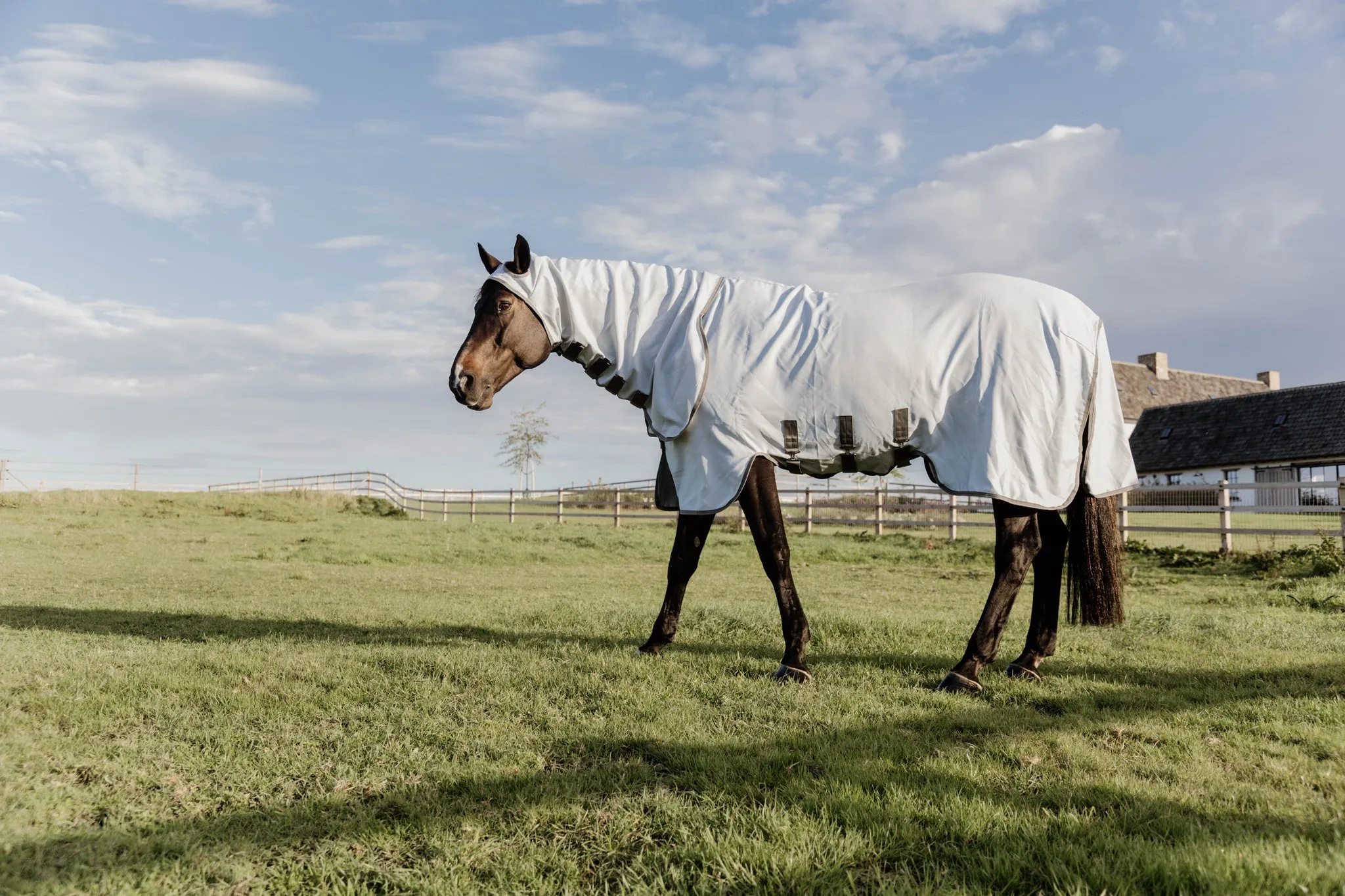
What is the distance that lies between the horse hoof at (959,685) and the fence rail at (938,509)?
22.9ft

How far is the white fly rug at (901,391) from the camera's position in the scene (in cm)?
445

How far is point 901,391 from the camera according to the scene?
4.53 m

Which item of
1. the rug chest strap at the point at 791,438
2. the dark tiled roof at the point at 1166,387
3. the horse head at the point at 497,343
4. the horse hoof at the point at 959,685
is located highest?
the dark tiled roof at the point at 1166,387

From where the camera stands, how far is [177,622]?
24.0ft

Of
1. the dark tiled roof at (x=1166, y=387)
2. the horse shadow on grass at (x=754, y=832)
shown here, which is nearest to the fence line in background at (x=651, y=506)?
the horse shadow on grass at (x=754, y=832)

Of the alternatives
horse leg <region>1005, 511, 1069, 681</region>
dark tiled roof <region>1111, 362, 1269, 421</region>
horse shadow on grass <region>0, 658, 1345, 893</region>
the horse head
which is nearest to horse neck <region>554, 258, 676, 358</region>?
the horse head

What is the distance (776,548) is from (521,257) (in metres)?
2.22

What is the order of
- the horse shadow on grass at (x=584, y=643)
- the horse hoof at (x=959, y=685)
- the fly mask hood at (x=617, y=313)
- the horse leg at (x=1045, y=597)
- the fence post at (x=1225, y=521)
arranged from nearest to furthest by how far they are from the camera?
the horse hoof at (x=959, y=685), the horse shadow on grass at (x=584, y=643), the horse leg at (x=1045, y=597), the fly mask hood at (x=617, y=313), the fence post at (x=1225, y=521)

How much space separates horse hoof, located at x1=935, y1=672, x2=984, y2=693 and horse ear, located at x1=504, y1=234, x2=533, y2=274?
326 cm

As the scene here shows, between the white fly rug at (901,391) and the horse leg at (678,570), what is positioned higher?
the white fly rug at (901,391)

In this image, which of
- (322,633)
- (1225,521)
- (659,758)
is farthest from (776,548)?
(1225,521)

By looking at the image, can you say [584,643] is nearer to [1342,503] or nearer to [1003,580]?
[1003,580]

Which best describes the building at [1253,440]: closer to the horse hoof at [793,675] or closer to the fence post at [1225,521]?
the fence post at [1225,521]

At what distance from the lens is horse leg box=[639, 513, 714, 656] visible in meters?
5.00
